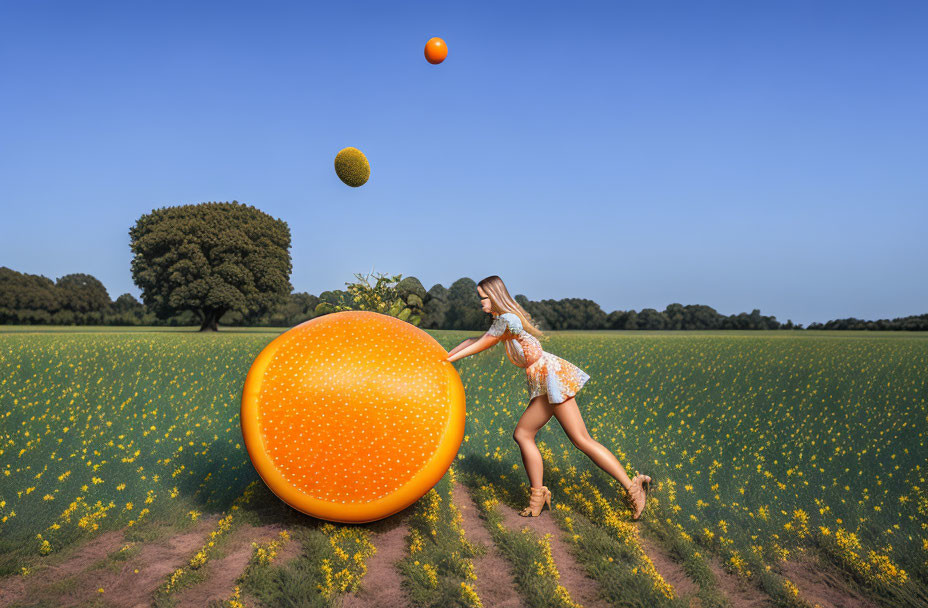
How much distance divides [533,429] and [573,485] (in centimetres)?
147

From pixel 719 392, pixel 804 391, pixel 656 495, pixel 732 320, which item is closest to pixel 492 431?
pixel 656 495

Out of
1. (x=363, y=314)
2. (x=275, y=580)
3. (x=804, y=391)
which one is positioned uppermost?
(x=363, y=314)

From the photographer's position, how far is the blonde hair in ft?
19.4

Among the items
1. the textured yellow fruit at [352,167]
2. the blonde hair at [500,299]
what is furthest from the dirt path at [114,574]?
the textured yellow fruit at [352,167]

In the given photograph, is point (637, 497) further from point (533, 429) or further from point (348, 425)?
point (348, 425)

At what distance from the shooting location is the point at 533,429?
6.15 meters

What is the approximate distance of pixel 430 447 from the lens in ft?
17.6

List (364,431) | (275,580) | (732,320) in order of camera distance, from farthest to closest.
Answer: (732,320) → (364,431) → (275,580)

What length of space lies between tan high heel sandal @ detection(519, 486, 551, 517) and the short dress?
1096mm

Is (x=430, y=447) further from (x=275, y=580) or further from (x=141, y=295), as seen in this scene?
(x=141, y=295)

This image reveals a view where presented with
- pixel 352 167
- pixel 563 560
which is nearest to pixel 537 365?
pixel 563 560

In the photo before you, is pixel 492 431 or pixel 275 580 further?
pixel 492 431

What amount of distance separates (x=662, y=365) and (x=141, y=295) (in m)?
35.8

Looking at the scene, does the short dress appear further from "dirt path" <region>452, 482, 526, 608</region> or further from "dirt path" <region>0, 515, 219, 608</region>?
"dirt path" <region>0, 515, 219, 608</region>
